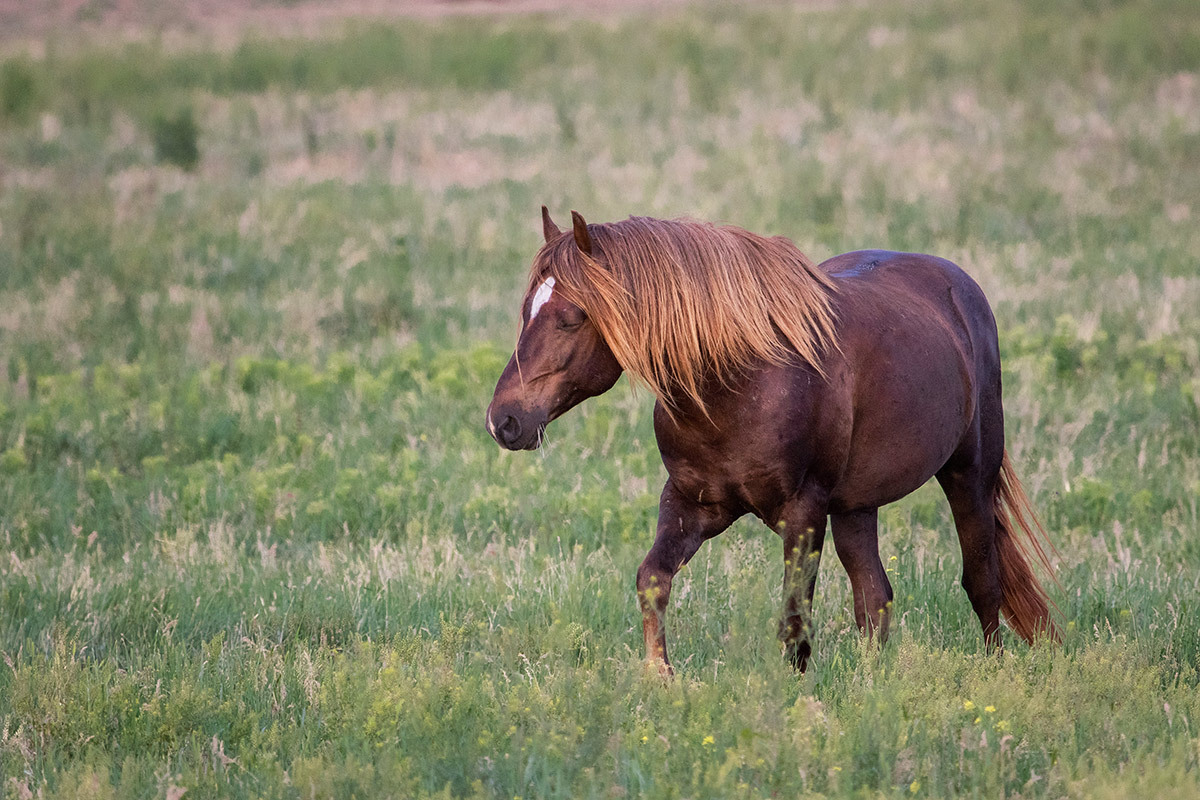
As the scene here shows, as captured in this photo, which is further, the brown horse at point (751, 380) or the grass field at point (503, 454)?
the brown horse at point (751, 380)

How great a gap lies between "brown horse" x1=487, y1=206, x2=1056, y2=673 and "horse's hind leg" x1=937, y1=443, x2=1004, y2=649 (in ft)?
0.68

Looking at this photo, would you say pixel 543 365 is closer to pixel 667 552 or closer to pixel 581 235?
pixel 581 235

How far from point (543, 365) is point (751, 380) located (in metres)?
0.70

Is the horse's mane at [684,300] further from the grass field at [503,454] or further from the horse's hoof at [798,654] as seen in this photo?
the horse's hoof at [798,654]

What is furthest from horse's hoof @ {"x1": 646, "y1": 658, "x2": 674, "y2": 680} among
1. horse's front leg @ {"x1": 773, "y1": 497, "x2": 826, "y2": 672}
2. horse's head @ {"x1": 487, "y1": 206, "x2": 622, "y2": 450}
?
horse's head @ {"x1": 487, "y1": 206, "x2": 622, "y2": 450}

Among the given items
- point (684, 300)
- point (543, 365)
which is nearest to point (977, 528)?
point (684, 300)

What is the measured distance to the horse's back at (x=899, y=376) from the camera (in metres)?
4.45

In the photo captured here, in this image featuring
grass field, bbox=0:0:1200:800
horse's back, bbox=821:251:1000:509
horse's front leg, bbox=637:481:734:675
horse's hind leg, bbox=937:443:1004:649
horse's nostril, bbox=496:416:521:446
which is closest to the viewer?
grass field, bbox=0:0:1200:800

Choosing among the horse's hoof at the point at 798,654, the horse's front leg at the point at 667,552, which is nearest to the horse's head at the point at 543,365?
the horse's front leg at the point at 667,552

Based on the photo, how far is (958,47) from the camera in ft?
69.7

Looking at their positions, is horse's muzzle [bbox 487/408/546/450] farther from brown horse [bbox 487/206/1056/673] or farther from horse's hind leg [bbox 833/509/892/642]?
horse's hind leg [bbox 833/509/892/642]

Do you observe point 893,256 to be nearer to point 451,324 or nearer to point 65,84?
point 451,324

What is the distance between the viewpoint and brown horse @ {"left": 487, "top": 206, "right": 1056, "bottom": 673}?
3.96 m

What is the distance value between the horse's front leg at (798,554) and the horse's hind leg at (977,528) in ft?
3.25
